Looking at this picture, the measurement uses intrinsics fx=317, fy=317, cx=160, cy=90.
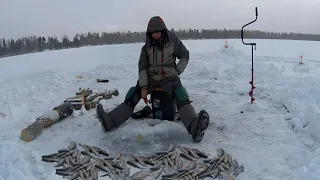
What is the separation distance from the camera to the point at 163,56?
5.70 meters

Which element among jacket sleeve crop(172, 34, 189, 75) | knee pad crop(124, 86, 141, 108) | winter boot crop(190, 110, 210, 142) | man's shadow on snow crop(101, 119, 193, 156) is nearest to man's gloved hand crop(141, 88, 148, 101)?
knee pad crop(124, 86, 141, 108)

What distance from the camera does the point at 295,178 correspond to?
11.8 ft

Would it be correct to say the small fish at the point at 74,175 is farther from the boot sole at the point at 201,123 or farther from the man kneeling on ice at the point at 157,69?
the boot sole at the point at 201,123

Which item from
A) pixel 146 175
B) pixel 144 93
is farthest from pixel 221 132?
pixel 146 175

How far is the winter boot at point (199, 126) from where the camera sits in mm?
4695

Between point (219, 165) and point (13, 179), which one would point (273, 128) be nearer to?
point (219, 165)

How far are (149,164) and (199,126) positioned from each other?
0.97m

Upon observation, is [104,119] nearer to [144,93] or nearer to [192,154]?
[144,93]

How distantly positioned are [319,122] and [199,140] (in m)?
1.82

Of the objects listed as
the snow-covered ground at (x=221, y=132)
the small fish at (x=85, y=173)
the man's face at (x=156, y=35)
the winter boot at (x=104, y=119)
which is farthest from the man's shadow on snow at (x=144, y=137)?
the man's face at (x=156, y=35)

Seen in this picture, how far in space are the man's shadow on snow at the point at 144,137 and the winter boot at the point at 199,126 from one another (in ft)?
0.67

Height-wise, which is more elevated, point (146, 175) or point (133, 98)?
point (133, 98)

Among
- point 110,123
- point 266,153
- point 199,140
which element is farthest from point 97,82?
point 266,153

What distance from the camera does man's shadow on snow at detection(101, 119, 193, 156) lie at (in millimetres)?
4777
